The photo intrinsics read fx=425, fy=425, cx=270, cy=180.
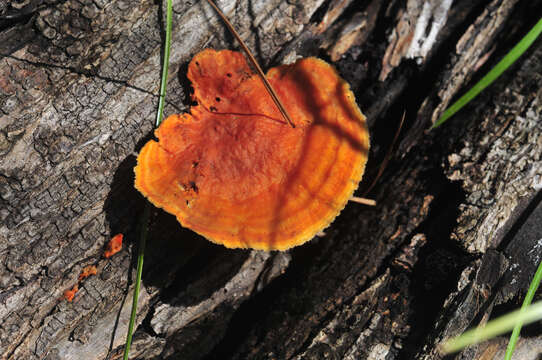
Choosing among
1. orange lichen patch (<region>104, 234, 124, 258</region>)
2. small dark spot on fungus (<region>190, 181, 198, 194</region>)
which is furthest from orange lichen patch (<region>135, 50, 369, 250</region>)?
orange lichen patch (<region>104, 234, 124, 258</region>)

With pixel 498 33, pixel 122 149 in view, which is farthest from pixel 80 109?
pixel 498 33

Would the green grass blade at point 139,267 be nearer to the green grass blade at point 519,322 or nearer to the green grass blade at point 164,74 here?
the green grass blade at point 164,74

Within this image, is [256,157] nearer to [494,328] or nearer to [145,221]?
[145,221]

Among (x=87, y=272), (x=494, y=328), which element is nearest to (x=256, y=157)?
(x=87, y=272)

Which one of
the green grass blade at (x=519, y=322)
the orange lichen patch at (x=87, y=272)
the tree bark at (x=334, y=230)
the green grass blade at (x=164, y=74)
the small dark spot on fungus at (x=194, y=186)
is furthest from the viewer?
the orange lichen patch at (x=87, y=272)

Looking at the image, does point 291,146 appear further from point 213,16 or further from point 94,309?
point 94,309

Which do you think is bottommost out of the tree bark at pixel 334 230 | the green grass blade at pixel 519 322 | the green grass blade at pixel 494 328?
the green grass blade at pixel 494 328

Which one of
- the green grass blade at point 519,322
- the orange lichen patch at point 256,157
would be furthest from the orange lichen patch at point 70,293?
the green grass blade at point 519,322
